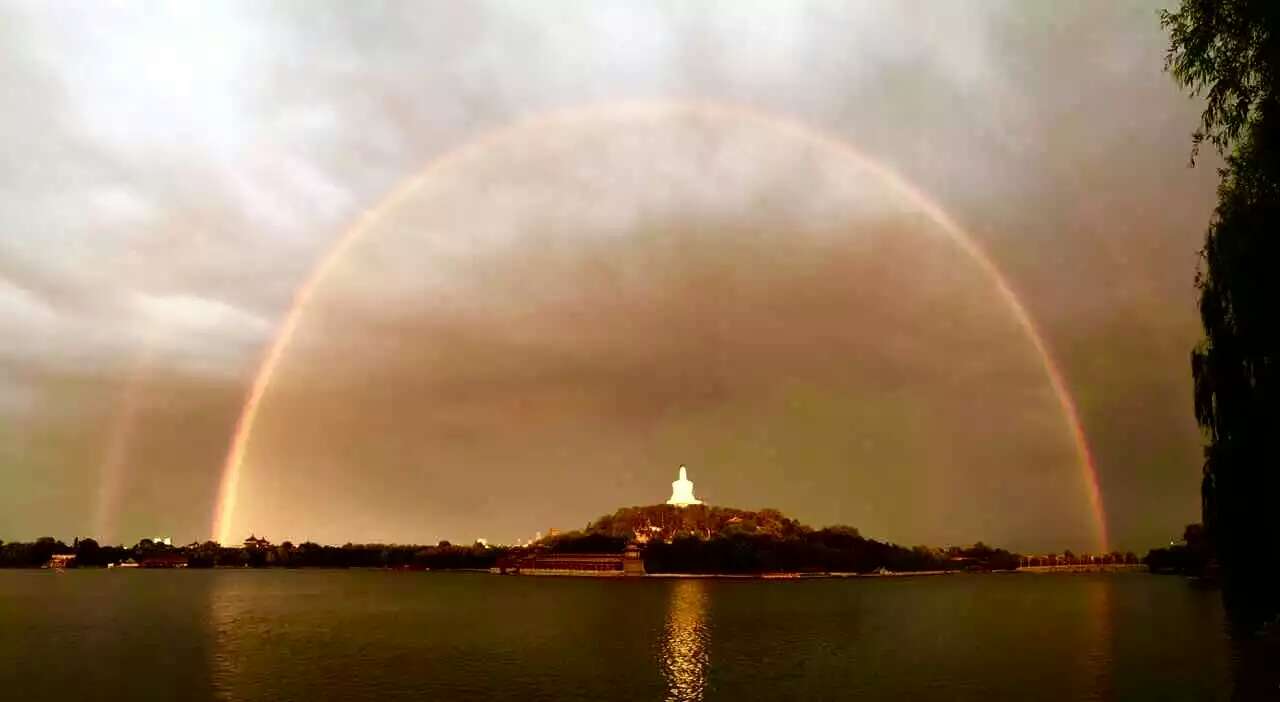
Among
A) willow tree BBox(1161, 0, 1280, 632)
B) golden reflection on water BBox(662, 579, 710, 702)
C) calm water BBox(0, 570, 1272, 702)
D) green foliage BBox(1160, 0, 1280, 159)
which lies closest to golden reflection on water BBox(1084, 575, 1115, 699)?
calm water BBox(0, 570, 1272, 702)

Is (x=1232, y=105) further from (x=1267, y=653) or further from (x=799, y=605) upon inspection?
(x=799, y=605)

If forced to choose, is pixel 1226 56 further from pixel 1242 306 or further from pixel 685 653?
pixel 685 653

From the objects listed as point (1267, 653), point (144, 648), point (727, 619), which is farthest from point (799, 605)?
point (144, 648)

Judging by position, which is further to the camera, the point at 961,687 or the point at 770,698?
the point at 961,687

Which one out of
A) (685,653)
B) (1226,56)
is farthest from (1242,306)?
(685,653)

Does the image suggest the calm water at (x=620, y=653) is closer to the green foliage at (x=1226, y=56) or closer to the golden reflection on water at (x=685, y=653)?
the golden reflection on water at (x=685, y=653)

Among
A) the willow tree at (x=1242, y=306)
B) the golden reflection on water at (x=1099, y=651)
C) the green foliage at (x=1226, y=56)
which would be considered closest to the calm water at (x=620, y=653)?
the golden reflection on water at (x=1099, y=651)
